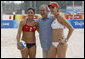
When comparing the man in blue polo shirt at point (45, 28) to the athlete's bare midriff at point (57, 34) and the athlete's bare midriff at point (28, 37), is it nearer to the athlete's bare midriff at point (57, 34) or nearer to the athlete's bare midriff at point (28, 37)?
the athlete's bare midriff at point (57, 34)

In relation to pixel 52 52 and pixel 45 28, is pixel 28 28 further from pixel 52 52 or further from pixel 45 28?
pixel 52 52

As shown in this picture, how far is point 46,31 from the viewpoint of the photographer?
11.5ft

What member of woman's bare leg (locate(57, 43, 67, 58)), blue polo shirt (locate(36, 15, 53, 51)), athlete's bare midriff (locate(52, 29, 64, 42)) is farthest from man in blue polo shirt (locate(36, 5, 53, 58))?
woman's bare leg (locate(57, 43, 67, 58))

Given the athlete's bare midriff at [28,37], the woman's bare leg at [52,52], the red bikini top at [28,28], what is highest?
the red bikini top at [28,28]

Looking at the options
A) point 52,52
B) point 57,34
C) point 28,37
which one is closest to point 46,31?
point 57,34

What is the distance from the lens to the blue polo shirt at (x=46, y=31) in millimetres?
3447

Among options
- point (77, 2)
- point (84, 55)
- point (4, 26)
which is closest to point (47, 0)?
point (77, 2)

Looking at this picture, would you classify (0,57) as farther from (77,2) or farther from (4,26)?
(77,2)

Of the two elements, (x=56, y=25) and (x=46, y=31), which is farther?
(x=46, y=31)

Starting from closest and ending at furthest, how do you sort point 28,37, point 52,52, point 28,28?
1. point 52,52
2. point 28,28
3. point 28,37

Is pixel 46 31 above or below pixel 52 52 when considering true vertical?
above

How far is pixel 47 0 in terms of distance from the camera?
57531 millimetres

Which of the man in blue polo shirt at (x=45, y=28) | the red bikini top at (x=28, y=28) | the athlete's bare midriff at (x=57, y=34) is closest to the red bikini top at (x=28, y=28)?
the red bikini top at (x=28, y=28)

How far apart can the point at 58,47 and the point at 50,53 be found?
8.0 inches
